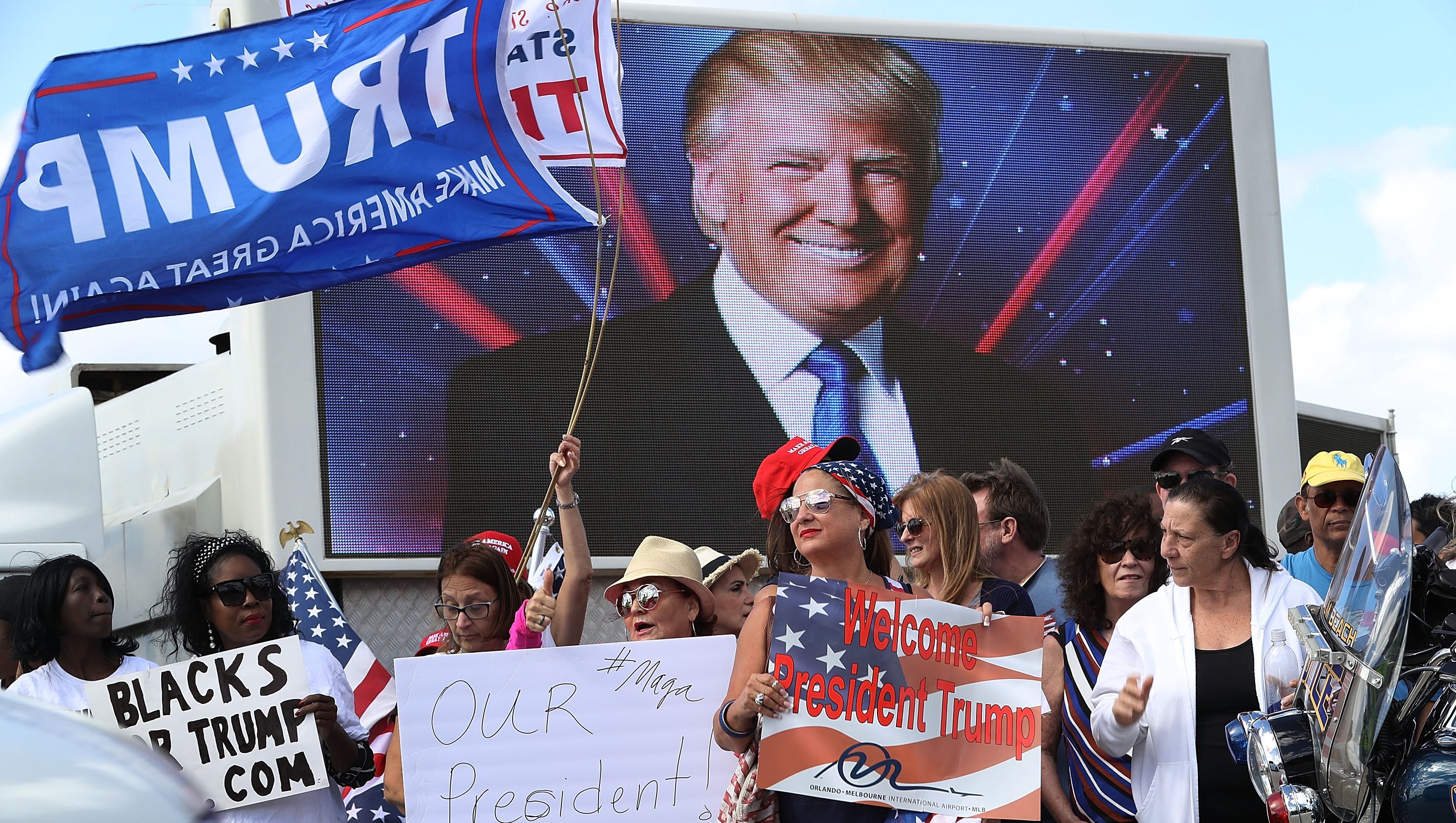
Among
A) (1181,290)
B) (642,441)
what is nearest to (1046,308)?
(1181,290)

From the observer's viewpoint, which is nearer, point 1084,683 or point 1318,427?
point 1084,683

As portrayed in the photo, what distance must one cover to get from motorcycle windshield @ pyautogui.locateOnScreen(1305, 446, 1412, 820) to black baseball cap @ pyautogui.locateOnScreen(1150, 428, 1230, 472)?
2.14 meters

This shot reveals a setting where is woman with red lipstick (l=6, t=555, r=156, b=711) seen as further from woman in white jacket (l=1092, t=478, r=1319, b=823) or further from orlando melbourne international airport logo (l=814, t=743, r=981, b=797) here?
woman in white jacket (l=1092, t=478, r=1319, b=823)

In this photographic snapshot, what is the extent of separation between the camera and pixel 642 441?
30.0 ft

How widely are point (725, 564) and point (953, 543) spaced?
3.80ft

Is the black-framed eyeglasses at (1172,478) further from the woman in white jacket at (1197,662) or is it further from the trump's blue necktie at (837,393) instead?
the trump's blue necktie at (837,393)

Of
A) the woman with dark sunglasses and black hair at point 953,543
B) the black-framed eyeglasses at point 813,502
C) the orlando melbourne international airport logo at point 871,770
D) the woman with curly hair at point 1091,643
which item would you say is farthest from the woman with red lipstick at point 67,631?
the woman with curly hair at point 1091,643

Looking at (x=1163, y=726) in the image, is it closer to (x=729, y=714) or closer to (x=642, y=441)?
(x=729, y=714)

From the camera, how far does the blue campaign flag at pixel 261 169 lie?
18.0 ft

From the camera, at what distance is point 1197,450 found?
19.3 feet

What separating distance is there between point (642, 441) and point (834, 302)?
1355 millimetres

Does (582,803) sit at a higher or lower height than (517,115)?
lower

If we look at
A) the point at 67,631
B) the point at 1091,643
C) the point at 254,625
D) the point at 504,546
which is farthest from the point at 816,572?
the point at 67,631

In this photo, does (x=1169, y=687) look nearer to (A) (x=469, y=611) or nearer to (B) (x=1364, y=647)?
(B) (x=1364, y=647)
